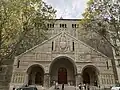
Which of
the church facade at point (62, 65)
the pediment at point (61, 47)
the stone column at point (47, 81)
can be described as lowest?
the stone column at point (47, 81)

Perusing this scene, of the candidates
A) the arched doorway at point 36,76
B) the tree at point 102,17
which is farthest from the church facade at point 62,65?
the tree at point 102,17

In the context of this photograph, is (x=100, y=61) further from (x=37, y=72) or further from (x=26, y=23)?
(x=26, y=23)

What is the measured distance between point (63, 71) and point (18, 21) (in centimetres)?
1510

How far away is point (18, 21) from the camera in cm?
1830

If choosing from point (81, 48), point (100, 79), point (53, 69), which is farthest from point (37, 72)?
point (100, 79)

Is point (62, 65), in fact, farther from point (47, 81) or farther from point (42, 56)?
point (47, 81)

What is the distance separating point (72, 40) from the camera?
2966cm

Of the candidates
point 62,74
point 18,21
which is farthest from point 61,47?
point 18,21

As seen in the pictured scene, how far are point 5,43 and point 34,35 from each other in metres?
4.64

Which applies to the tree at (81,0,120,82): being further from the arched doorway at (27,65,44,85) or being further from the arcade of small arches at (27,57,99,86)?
the arched doorway at (27,65,44,85)

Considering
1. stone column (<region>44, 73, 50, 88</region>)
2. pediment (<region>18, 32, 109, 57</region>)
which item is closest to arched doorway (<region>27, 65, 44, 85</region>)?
stone column (<region>44, 73, 50, 88</region>)

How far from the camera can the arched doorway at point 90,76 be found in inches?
1114

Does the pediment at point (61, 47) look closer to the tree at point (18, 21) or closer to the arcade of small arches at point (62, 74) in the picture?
the arcade of small arches at point (62, 74)

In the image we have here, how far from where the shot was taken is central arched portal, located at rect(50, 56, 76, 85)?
1154 inches
